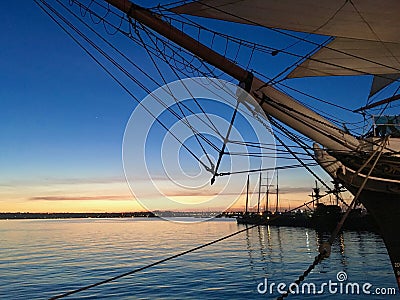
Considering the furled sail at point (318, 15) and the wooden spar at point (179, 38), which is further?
the furled sail at point (318, 15)

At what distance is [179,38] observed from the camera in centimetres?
907

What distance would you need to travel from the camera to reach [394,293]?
20.0 metres

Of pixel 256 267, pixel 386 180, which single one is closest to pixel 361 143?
pixel 386 180

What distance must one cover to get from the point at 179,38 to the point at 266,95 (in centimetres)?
232

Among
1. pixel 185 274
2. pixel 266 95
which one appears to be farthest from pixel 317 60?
pixel 185 274

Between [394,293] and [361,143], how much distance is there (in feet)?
42.1

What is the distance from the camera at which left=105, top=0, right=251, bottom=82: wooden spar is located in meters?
8.93

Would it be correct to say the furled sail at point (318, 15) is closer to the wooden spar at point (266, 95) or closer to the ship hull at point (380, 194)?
the wooden spar at point (266, 95)

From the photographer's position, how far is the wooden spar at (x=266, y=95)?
9008 millimetres

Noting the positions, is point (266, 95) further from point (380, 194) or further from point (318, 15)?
point (380, 194)

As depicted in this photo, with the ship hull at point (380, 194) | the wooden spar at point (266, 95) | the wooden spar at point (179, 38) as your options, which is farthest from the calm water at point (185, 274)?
the wooden spar at point (179, 38)

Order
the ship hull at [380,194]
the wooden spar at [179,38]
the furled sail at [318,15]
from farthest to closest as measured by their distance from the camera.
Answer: the ship hull at [380,194] < the furled sail at [318,15] < the wooden spar at [179,38]

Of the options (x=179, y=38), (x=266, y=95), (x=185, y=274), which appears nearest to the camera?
(x=179, y=38)

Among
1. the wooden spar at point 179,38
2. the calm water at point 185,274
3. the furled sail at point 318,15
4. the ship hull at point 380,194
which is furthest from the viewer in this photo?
the calm water at point 185,274
